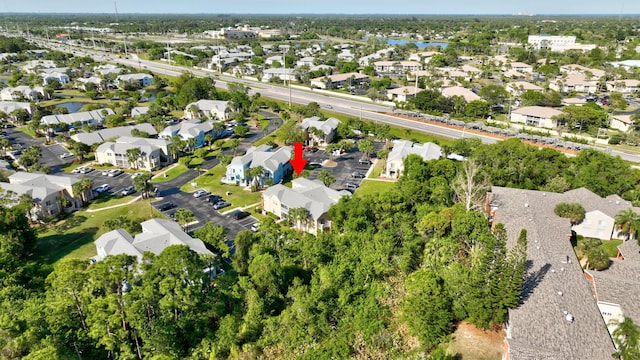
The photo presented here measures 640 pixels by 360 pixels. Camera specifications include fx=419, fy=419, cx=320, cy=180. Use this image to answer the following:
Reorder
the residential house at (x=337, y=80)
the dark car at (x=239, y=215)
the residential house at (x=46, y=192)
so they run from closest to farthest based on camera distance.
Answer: the dark car at (x=239, y=215) → the residential house at (x=46, y=192) → the residential house at (x=337, y=80)

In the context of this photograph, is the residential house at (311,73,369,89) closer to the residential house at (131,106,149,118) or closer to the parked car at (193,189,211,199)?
the residential house at (131,106,149,118)

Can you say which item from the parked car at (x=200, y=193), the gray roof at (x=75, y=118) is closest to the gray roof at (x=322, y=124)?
the parked car at (x=200, y=193)

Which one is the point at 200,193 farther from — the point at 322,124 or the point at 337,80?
the point at 337,80

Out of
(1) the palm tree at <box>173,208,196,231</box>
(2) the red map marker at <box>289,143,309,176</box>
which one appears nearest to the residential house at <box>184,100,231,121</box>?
(2) the red map marker at <box>289,143,309,176</box>

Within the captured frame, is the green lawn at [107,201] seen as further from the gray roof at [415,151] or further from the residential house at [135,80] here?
the residential house at [135,80]

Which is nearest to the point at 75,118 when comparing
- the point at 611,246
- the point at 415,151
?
the point at 415,151

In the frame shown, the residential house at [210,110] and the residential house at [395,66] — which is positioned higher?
the residential house at [395,66]
